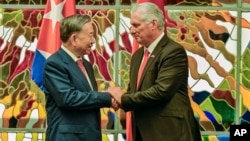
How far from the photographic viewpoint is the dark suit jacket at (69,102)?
5340 mm

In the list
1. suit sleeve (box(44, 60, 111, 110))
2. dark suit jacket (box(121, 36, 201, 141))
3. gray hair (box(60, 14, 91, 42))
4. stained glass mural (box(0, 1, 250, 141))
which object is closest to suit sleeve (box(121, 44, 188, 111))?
dark suit jacket (box(121, 36, 201, 141))

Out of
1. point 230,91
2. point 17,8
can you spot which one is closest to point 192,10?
point 230,91

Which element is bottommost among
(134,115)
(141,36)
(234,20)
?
→ (134,115)

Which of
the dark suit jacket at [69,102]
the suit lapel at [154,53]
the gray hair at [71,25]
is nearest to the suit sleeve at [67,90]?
the dark suit jacket at [69,102]

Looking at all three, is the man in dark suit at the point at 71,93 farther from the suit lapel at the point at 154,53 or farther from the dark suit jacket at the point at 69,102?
the suit lapel at the point at 154,53

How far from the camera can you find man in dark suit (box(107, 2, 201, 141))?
534 centimetres

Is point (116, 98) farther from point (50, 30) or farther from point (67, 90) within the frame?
point (50, 30)

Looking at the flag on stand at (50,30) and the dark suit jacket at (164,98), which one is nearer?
the dark suit jacket at (164,98)

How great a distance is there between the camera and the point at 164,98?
17.5 feet

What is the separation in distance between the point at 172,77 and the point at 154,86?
0.13 meters

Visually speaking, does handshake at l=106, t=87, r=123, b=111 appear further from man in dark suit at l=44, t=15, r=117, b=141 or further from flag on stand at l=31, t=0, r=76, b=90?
flag on stand at l=31, t=0, r=76, b=90

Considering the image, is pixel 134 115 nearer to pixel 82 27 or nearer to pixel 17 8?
pixel 82 27

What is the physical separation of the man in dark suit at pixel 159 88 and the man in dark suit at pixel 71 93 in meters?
0.24

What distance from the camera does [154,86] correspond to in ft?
17.5
